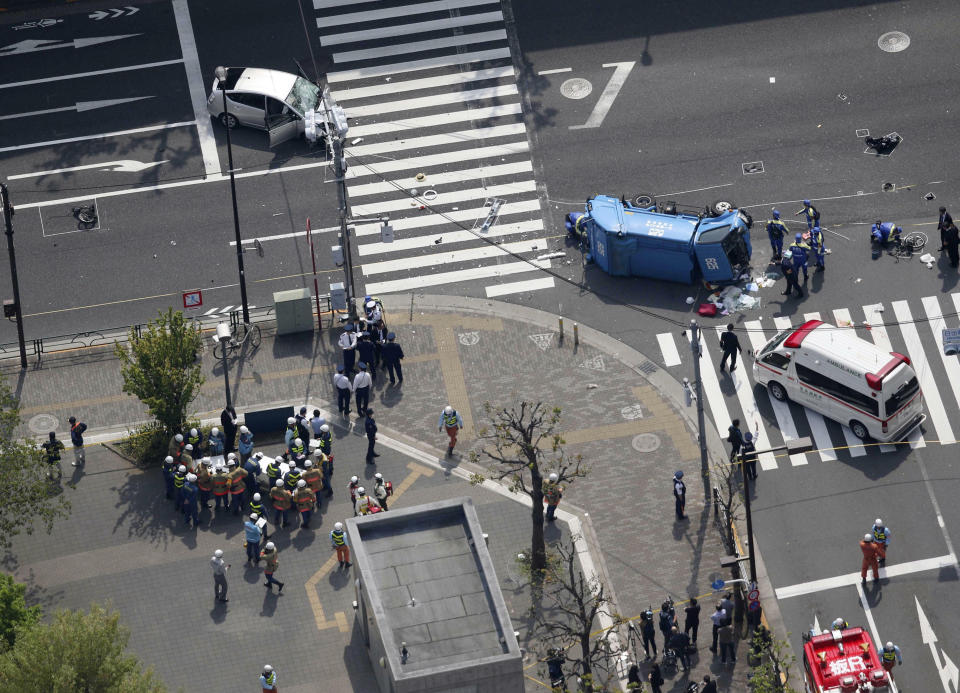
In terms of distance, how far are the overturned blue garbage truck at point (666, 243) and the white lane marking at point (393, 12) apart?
1053cm

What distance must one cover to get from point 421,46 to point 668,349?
14.8 meters

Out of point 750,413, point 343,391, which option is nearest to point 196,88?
point 343,391

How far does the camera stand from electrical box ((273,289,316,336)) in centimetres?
5575

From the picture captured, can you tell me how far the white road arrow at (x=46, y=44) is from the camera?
63.8 m

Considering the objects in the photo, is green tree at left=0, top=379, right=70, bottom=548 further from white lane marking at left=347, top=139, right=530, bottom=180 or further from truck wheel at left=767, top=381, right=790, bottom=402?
truck wheel at left=767, top=381, right=790, bottom=402

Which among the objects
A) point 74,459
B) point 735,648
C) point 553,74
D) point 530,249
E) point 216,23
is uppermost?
point 216,23

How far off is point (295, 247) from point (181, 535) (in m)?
11.2

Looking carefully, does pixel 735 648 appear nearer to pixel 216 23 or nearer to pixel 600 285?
pixel 600 285

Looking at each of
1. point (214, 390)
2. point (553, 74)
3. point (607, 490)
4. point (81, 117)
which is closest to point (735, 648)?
point (607, 490)

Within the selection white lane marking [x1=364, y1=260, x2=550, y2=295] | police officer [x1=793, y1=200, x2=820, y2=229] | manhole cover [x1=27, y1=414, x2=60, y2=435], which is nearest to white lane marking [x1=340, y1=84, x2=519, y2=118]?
white lane marking [x1=364, y1=260, x2=550, y2=295]

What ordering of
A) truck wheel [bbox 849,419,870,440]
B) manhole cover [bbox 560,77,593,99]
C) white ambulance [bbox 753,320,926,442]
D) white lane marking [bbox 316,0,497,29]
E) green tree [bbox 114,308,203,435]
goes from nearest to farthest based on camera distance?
green tree [bbox 114,308,203,435], white ambulance [bbox 753,320,926,442], truck wheel [bbox 849,419,870,440], manhole cover [bbox 560,77,593,99], white lane marking [bbox 316,0,497,29]

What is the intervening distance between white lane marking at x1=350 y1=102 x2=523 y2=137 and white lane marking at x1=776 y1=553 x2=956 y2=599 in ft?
64.2

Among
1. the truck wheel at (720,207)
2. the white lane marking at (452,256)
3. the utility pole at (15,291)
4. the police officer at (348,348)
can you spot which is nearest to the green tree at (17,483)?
the utility pole at (15,291)

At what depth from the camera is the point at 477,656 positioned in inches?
1713
